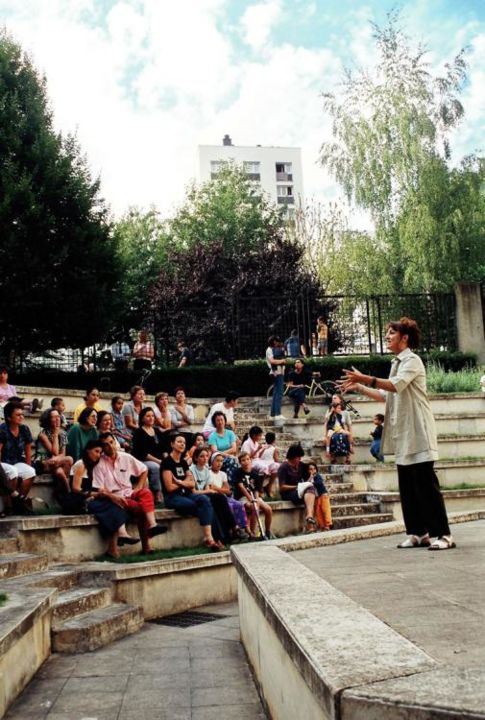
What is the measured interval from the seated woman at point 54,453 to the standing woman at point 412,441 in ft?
16.1

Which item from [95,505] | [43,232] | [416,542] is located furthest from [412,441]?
[43,232]

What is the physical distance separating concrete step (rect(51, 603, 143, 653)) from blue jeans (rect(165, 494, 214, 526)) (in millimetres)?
2524

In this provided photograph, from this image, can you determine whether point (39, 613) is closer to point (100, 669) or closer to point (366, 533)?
point (100, 669)

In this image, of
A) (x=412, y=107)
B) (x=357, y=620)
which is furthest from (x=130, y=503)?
(x=412, y=107)

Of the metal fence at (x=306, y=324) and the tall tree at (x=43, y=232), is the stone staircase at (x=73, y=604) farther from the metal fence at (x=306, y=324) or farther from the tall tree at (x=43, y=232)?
the metal fence at (x=306, y=324)

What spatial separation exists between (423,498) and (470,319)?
18.7 meters

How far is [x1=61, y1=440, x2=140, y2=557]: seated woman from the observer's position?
354 inches

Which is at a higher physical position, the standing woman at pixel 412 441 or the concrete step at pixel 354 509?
the standing woman at pixel 412 441

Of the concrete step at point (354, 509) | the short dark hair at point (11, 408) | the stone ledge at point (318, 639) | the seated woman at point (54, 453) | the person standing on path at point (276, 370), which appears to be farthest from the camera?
the person standing on path at point (276, 370)

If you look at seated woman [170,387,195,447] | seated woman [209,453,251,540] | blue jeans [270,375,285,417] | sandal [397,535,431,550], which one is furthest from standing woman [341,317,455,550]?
blue jeans [270,375,285,417]

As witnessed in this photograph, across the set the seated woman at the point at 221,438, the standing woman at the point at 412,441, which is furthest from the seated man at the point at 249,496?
the standing woman at the point at 412,441

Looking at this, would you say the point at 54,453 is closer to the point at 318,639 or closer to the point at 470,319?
the point at 318,639

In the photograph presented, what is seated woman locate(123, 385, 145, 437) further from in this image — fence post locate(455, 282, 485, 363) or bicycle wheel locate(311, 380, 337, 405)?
fence post locate(455, 282, 485, 363)

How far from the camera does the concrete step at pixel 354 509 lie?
12.8m
